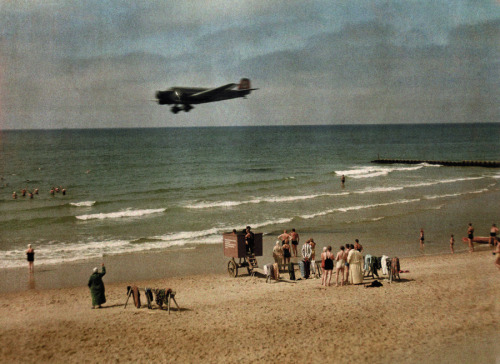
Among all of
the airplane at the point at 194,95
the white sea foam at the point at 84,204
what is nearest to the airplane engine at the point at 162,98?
the airplane at the point at 194,95

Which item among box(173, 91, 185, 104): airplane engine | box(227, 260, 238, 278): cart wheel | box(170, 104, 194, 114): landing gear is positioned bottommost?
box(227, 260, 238, 278): cart wheel

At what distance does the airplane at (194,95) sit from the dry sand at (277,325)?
9.61 metres

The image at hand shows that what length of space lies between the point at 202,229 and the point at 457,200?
21361 millimetres

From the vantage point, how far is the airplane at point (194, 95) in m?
24.0

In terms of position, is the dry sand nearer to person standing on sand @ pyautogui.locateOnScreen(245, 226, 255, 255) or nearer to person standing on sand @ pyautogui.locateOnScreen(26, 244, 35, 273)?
person standing on sand @ pyautogui.locateOnScreen(245, 226, 255, 255)

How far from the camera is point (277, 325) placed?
44.9 ft

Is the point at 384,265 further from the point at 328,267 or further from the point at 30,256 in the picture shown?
the point at 30,256

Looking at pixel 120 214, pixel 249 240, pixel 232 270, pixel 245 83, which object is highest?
pixel 245 83

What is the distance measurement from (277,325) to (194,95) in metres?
13.9

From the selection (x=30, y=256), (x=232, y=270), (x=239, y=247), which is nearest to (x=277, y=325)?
(x=239, y=247)

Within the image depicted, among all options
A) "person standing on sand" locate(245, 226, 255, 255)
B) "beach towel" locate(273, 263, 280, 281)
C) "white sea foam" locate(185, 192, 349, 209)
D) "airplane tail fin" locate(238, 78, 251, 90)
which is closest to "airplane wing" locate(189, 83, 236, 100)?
"airplane tail fin" locate(238, 78, 251, 90)

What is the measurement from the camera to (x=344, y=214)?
36.0 metres

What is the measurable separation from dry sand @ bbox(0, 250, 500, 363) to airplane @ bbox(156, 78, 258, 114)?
961 cm

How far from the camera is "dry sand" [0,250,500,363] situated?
39.4 ft
